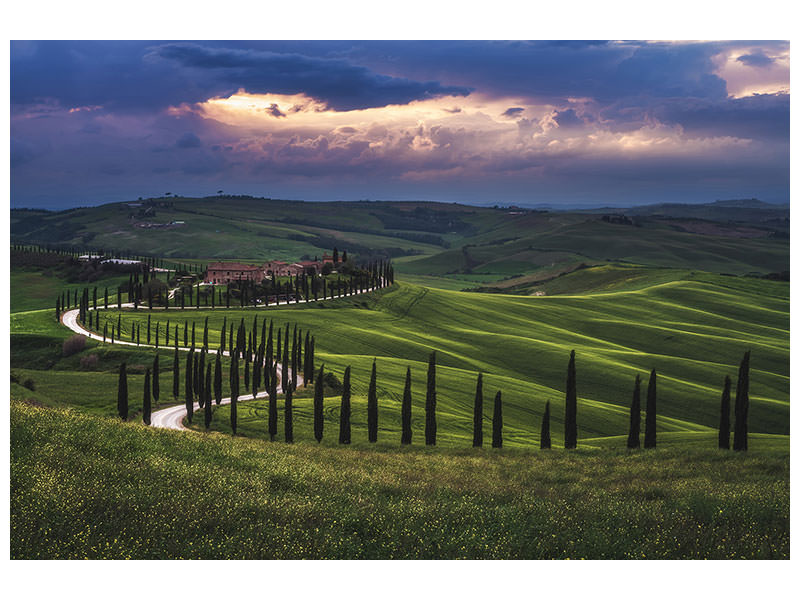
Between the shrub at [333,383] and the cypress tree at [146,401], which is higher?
the cypress tree at [146,401]

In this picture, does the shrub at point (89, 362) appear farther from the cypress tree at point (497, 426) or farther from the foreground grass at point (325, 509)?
the cypress tree at point (497, 426)

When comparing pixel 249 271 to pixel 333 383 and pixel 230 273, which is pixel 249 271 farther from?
pixel 333 383

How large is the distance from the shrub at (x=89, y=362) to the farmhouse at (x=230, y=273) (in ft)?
155

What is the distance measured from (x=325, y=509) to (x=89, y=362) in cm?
4459

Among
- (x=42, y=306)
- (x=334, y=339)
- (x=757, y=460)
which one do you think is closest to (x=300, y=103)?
(x=757, y=460)

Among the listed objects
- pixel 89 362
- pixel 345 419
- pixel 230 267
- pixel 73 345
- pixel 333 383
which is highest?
pixel 230 267

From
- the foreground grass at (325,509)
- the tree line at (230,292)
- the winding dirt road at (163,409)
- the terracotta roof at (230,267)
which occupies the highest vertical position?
the terracotta roof at (230,267)

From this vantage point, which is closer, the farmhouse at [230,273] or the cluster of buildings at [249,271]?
the farmhouse at [230,273]

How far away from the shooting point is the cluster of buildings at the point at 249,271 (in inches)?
4109

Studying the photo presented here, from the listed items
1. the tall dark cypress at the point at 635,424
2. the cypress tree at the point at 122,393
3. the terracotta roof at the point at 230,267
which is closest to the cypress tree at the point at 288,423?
the cypress tree at the point at 122,393

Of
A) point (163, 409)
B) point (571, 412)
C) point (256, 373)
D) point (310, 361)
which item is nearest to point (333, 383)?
point (310, 361)

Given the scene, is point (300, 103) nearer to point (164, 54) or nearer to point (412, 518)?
point (164, 54)

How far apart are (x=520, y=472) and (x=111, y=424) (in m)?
15.9

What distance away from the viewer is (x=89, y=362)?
5334 centimetres
